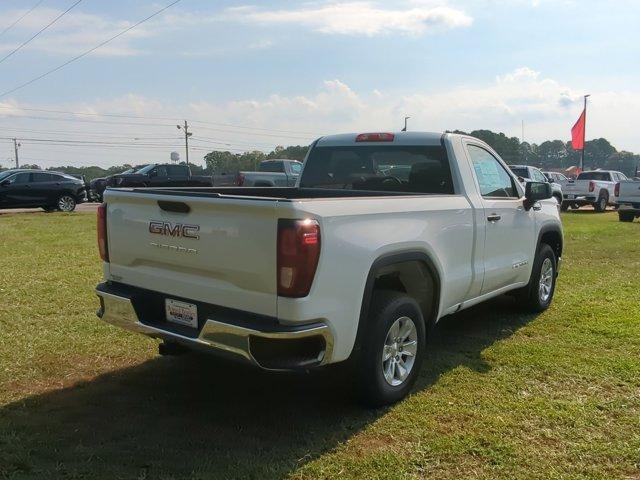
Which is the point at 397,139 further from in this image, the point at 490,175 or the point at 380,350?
the point at 380,350

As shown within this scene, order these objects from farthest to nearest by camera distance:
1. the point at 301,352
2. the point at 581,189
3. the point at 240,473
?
the point at 581,189
the point at 301,352
the point at 240,473

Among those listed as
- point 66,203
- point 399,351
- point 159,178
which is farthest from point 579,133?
point 399,351

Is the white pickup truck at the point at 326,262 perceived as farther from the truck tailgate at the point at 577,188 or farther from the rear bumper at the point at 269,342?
the truck tailgate at the point at 577,188

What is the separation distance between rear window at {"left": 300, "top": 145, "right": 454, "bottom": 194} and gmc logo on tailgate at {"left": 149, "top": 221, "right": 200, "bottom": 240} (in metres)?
2.09

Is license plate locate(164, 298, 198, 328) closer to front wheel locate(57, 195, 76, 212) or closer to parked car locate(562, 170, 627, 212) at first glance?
front wheel locate(57, 195, 76, 212)

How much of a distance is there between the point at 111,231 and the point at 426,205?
2.17 metres

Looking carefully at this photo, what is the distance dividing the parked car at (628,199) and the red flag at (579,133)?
21768 mm

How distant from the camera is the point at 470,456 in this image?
3.30m

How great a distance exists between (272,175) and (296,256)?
20.9m

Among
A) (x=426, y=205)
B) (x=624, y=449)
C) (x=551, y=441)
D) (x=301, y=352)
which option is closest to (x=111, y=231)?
(x=301, y=352)

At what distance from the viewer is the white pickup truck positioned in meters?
3.17

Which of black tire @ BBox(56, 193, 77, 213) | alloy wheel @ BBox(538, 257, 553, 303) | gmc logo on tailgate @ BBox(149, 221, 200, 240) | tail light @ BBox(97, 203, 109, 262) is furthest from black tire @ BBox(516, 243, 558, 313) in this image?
black tire @ BBox(56, 193, 77, 213)

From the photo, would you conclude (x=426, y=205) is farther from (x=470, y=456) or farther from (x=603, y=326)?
(x=603, y=326)

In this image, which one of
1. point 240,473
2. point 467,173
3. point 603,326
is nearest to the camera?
point 240,473
